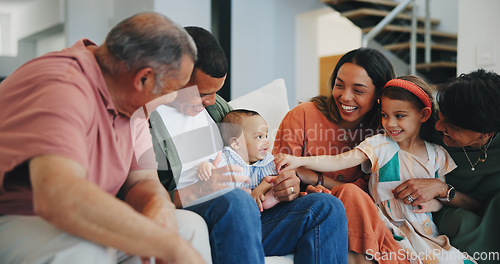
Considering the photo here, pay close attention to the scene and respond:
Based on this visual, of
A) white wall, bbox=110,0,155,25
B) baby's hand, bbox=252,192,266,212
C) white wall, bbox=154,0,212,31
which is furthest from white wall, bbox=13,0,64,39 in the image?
baby's hand, bbox=252,192,266,212

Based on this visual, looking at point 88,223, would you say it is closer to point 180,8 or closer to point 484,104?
point 484,104

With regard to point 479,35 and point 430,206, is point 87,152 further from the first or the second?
Result: point 479,35

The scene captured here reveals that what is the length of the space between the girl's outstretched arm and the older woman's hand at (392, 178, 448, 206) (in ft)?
0.57

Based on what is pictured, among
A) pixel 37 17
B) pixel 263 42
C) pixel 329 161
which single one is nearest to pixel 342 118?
pixel 329 161

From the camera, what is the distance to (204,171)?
4.61 ft

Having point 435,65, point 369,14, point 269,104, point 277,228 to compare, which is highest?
point 369,14

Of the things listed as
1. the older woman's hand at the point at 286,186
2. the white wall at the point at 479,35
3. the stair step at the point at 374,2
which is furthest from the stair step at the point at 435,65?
the older woman's hand at the point at 286,186

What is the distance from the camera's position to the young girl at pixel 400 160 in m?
1.60

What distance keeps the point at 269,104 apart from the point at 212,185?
2.57 ft

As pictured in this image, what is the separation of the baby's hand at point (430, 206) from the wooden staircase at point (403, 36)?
9.76 ft

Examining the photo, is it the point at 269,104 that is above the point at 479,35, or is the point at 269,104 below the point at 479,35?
below

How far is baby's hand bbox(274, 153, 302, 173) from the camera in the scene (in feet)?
5.23

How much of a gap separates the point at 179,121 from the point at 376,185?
0.77m

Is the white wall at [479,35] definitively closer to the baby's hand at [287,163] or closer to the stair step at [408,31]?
the baby's hand at [287,163]
